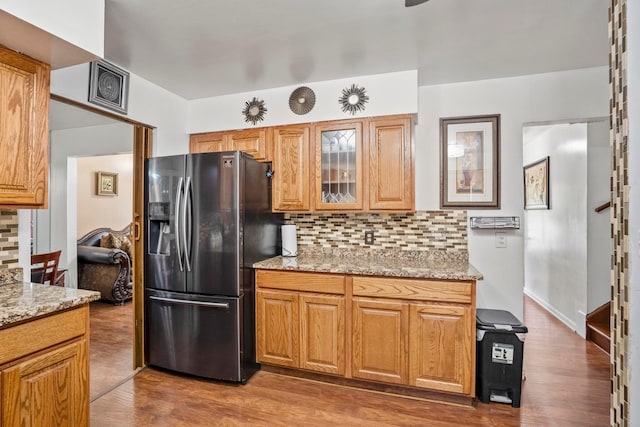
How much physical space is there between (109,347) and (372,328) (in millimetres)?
2558

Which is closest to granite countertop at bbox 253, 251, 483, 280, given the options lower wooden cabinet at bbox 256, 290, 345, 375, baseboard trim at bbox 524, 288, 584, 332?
lower wooden cabinet at bbox 256, 290, 345, 375

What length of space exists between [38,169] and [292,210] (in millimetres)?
1723

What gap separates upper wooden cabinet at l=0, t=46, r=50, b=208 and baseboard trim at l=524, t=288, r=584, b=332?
187 inches

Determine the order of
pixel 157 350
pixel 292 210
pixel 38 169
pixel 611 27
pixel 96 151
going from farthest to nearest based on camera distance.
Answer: pixel 96 151
pixel 292 210
pixel 157 350
pixel 38 169
pixel 611 27

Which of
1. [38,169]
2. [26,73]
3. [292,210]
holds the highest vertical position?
[26,73]

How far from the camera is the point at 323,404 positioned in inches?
86.9

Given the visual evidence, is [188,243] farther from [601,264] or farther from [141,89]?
[601,264]

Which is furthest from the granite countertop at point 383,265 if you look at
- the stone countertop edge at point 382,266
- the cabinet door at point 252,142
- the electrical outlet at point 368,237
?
the cabinet door at point 252,142

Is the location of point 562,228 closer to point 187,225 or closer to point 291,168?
point 291,168

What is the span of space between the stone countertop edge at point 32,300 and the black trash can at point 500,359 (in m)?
2.35

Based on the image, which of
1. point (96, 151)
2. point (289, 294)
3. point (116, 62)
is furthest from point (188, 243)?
point (96, 151)

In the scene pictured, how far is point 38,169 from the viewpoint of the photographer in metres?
1.69

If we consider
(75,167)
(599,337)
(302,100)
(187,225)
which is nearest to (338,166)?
(302,100)

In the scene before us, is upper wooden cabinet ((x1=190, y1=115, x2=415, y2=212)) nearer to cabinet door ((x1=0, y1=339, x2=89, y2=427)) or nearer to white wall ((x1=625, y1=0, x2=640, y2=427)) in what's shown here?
white wall ((x1=625, y1=0, x2=640, y2=427))
